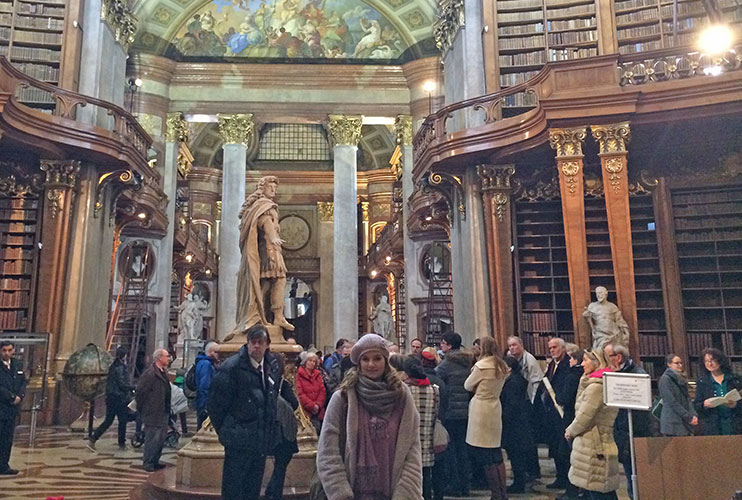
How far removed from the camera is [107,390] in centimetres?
711

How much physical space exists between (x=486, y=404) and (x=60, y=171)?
841 cm

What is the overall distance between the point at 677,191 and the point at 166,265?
39.2 ft

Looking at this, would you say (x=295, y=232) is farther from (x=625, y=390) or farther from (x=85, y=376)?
(x=625, y=390)

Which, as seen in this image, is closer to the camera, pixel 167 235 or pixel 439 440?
pixel 439 440

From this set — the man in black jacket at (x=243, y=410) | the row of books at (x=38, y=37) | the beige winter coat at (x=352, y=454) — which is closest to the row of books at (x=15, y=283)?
the row of books at (x=38, y=37)

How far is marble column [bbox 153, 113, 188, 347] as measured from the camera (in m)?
16.0

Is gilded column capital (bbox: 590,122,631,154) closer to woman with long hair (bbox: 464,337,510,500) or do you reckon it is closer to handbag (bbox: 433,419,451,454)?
woman with long hair (bbox: 464,337,510,500)

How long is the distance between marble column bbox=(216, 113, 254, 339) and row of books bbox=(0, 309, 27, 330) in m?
5.37

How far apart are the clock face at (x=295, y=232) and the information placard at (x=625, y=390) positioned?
23473 millimetres

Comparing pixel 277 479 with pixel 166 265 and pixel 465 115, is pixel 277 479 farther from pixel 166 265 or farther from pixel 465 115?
pixel 166 265

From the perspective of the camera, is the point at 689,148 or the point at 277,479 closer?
the point at 277,479

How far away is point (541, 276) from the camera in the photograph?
9516mm

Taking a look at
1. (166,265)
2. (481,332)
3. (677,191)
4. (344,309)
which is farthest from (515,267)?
(166,265)

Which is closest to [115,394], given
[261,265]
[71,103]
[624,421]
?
[261,265]
